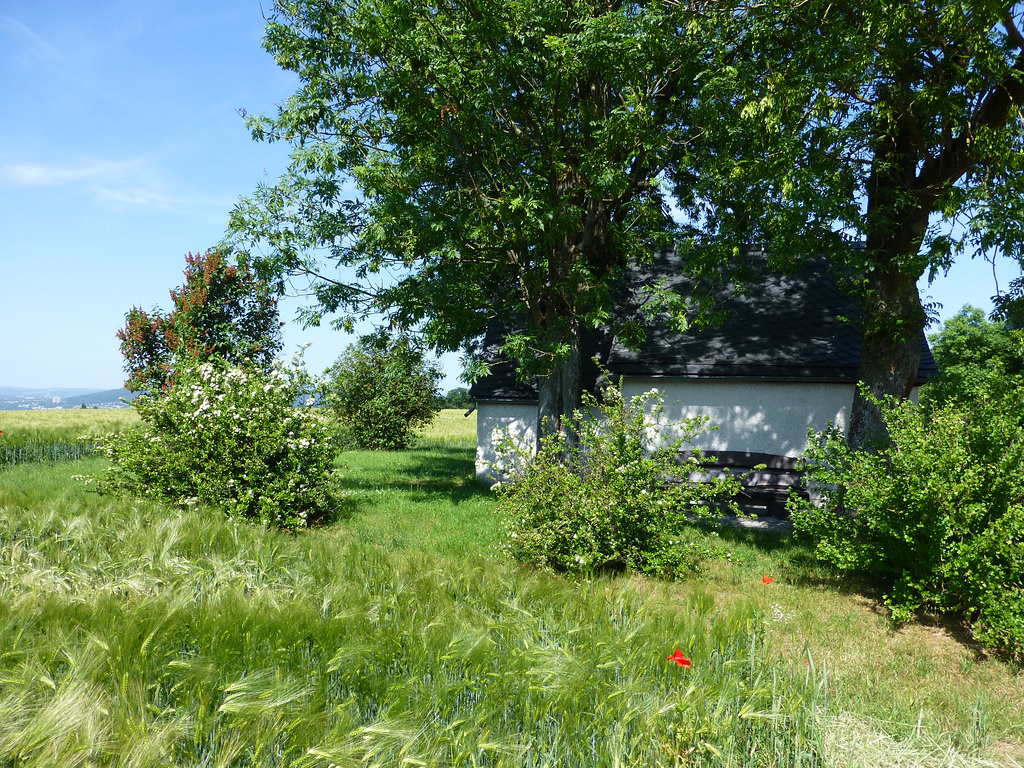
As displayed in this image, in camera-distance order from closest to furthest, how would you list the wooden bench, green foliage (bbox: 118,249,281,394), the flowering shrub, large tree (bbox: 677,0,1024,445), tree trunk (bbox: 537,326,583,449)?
1. large tree (bbox: 677,0,1024,445)
2. the flowering shrub
3. the wooden bench
4. tree trunk (bbox: 537,326,583,449)
5. green foliage (bbox: 118,249,281,394)

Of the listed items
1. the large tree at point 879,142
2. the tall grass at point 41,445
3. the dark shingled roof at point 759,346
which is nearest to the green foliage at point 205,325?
the tall grass at point 41,445

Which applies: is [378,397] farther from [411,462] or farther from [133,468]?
[133,468]

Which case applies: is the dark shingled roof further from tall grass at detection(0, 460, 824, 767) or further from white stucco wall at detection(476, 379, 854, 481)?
tall grass at detection(0, 460, 824, 767)

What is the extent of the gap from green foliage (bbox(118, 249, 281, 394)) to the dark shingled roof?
629cm

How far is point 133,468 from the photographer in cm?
940

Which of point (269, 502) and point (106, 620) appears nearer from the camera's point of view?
point (106, 620)

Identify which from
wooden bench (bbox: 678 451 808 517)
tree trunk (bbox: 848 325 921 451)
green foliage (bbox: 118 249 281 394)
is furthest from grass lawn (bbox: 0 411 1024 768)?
green foliage (bbox: 118 249 281 394)

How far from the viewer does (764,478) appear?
1241cm

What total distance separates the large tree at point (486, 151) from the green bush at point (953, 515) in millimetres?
4902

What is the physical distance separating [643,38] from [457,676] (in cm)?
903

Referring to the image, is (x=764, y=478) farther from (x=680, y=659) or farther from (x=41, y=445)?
(x=41, y=445)

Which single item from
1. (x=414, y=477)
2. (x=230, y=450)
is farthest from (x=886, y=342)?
(x=414, y=477)

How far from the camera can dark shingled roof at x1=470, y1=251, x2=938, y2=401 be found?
43.0 ft

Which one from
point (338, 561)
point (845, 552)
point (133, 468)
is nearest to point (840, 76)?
point (845, 552)
